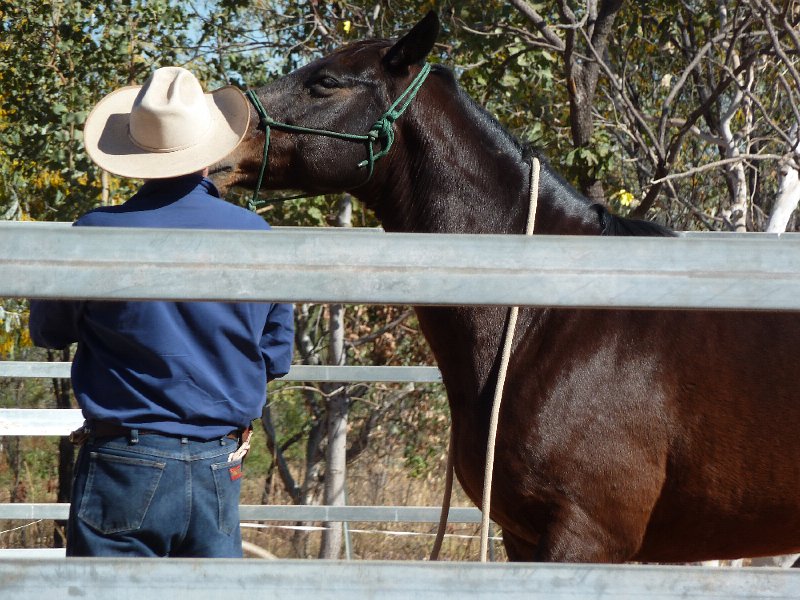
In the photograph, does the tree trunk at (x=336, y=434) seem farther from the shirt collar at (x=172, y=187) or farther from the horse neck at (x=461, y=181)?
the shirt collar at (x=172, y=187)

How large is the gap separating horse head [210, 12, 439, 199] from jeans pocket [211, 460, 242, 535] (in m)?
1.08

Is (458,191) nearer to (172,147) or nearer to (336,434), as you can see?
(172,147)

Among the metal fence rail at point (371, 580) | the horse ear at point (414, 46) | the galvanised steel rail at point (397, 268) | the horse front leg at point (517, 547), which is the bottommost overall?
the horse front leg at point (517, 547)

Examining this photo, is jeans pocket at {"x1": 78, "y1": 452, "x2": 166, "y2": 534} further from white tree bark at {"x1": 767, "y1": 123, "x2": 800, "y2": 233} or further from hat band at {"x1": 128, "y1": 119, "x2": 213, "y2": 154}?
white tree bark at {"x1": 767, "y1": 123, "x2": 800, "y2": 233}

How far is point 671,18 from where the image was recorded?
23.3 feet

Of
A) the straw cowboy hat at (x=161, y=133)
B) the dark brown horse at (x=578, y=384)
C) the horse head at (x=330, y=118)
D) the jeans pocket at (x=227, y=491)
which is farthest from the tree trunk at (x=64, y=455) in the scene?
the jeans pocket at (x=227, y=491)

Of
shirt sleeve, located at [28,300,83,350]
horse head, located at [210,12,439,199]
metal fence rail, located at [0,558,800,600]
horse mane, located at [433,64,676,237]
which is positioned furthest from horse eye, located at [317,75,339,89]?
metal fence rail, located at [0,558,800,600]


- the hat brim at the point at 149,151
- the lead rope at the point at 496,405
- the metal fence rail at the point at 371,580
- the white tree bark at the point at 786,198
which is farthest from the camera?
the white tree bark at the point at 786,198

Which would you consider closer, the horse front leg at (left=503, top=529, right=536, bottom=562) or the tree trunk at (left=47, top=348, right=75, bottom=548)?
the horse front leg at (left=503, top=529, right=536, bottom=562)

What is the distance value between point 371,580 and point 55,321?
4.47ft

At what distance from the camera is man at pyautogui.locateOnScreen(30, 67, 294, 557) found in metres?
2.21

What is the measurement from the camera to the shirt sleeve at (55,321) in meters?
2.29

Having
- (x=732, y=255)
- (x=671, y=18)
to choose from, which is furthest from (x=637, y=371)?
(x=671, y=18)

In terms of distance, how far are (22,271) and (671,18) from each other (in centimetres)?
668
